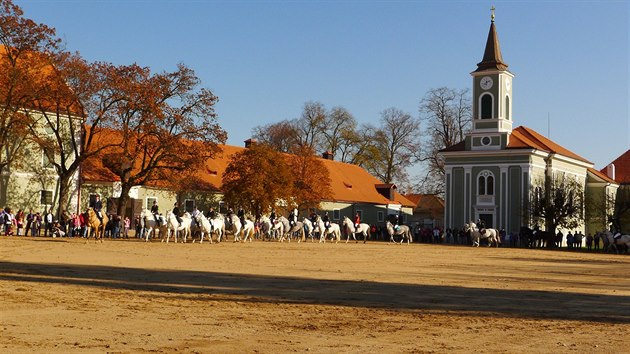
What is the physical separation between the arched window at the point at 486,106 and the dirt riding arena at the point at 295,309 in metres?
47.3

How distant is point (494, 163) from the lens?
7125cm

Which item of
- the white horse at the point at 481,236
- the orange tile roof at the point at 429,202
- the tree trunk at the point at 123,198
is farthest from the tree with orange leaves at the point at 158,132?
the orange tile roof at the point at 429,202

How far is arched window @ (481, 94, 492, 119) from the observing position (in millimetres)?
72625

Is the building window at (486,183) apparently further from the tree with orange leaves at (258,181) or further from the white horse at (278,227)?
the white horse at (278,227)

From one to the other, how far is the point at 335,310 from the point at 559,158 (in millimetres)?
65347

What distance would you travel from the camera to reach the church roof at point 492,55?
73.2 meters

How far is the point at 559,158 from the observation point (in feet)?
250

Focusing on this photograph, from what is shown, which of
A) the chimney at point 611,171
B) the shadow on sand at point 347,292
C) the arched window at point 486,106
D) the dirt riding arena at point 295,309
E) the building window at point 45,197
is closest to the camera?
the dirt riding arena at point 295,309

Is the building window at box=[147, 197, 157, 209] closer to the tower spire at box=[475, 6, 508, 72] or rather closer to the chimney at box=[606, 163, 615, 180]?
the tower spire at box=[475, 6, 508, 72]

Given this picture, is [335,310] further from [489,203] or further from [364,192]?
[364,192]

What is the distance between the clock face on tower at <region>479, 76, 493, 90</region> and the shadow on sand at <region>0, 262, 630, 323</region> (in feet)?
180

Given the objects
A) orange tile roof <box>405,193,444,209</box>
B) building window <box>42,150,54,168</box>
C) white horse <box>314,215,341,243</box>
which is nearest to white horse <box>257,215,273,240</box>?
white horse <box>314,215,341,243</box>

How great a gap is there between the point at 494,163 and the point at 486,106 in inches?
209

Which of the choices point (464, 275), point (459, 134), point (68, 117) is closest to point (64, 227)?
point (68, 117)
